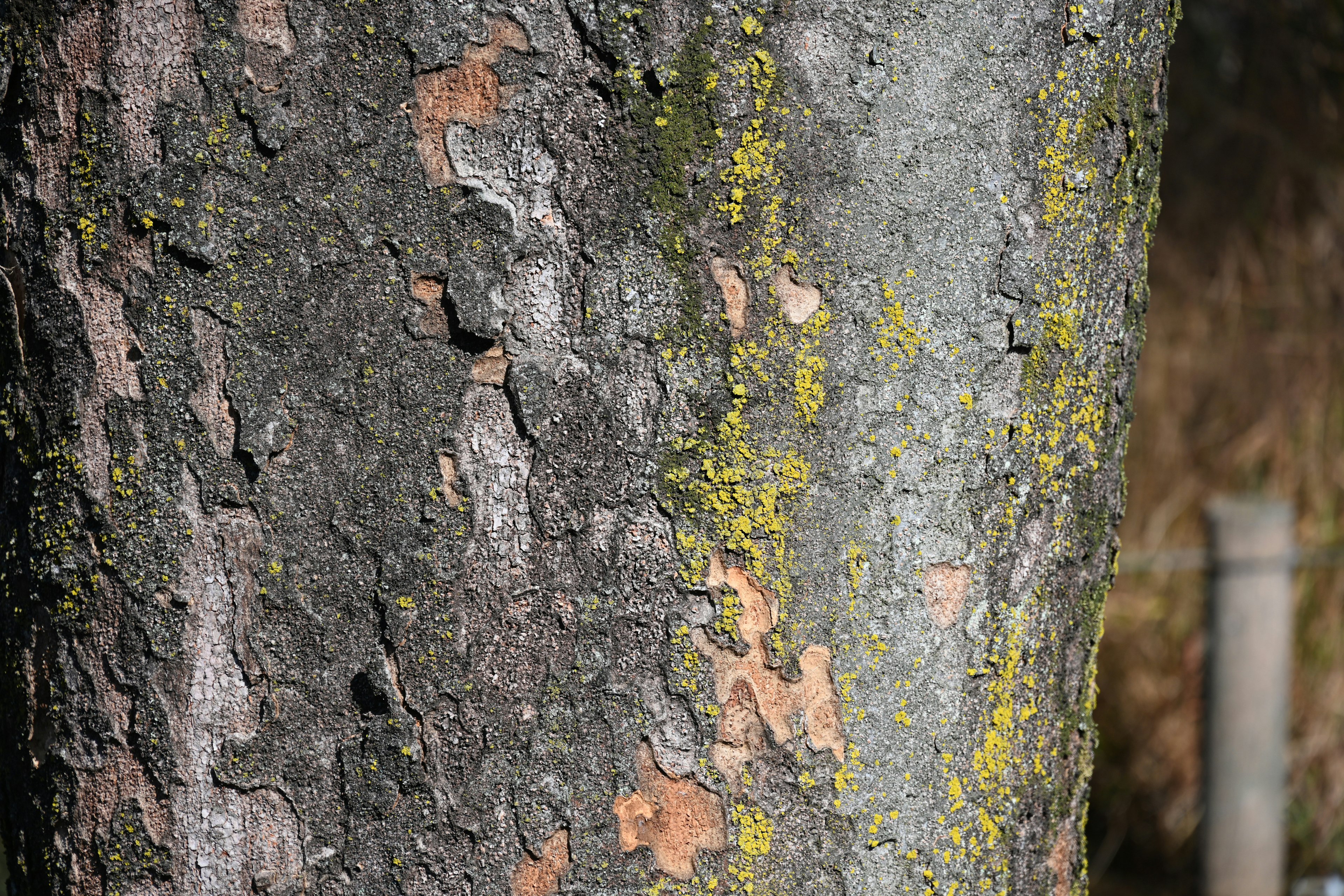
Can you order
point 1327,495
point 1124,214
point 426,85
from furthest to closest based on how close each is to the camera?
point 1327,495
point 1124,214
point 426,85

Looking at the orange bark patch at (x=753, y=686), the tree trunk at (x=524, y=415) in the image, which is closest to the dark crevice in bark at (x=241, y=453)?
the tree trunk at (x=524, y=415)

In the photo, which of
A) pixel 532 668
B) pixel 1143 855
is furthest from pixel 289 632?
pixel 1143 855

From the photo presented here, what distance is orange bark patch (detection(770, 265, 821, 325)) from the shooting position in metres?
0.60

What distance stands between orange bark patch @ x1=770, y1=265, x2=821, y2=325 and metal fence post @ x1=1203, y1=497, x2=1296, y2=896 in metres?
1.96

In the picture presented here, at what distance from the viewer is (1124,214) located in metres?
0.68

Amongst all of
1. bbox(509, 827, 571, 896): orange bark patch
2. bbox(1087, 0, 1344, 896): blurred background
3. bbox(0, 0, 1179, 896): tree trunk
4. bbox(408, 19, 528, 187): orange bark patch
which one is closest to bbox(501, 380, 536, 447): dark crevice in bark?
bbox(0, 0, 1179, 896): tree trunk

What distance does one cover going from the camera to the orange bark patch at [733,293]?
23.4 inches

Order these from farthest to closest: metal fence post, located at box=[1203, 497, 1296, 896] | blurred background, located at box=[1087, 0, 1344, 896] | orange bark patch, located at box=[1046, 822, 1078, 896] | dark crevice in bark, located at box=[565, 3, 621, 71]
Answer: blurred background, located at box=[1087, 0, 1344, 896]
metal fence post, located at box=[1203, 497, 1296, 896]
orange bark patch, located at box=[1046, 822, 1078, 896]
dark crevice in bark, located at box=[565, 3, 621, 71]

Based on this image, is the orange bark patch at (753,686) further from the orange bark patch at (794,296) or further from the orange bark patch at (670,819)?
the orange bark patch at (794,296)

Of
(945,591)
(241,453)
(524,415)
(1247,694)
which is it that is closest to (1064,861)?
(945,591)

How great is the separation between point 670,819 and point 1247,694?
2.06 meters

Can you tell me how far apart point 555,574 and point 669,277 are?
19cm

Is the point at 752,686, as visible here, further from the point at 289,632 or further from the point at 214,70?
the point at 214,70

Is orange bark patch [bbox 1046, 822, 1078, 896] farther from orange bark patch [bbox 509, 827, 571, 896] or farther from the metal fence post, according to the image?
the metal fence post
